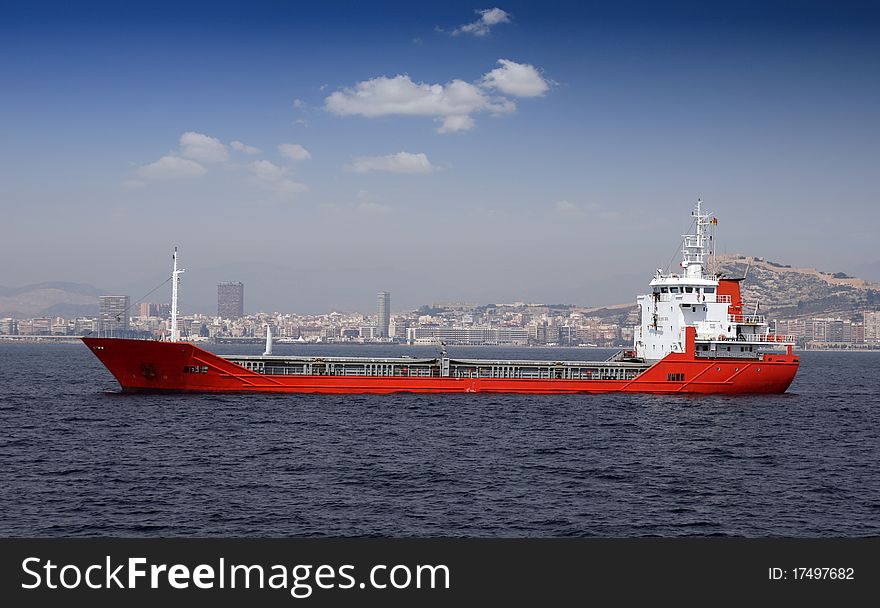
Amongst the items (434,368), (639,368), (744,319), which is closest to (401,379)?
(434,368)

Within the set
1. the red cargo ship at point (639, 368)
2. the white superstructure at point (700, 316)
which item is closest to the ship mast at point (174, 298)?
the red cargo ship at point (639, 368)

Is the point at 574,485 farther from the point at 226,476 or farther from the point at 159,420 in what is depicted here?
the point at 159,420

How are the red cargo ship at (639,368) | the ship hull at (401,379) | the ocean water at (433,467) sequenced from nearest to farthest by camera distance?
the ocean water at (433,467)
the ship hull at (401,379)
the red cargo ship at (639,368)

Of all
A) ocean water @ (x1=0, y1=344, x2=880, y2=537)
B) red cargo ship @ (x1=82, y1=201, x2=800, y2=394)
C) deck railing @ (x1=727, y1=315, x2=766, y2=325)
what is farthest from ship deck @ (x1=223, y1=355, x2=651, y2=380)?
deck railing @ (x1=727, y1=315, x2=766, y2=325)

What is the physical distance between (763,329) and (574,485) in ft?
115

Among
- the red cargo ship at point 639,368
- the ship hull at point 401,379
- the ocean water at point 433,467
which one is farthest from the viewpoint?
the red cargo ship at point 639,368

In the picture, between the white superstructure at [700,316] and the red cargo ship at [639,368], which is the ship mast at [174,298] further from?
the white superstructure at [700,316]

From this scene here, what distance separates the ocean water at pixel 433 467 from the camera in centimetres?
2734

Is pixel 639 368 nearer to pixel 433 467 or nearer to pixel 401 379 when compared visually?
pixel 401 379

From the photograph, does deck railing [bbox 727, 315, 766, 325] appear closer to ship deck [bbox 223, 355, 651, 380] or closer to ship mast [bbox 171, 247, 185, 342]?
ship deck [bbox 223, 355, 651, 380]

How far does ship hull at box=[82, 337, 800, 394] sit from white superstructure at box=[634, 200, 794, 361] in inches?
50.0

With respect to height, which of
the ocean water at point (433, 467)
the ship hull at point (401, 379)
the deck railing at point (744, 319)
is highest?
the deck railing at point (744, 319)

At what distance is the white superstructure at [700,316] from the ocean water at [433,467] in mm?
4080

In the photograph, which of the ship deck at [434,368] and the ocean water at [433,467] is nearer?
the ocean water at [433,467]
